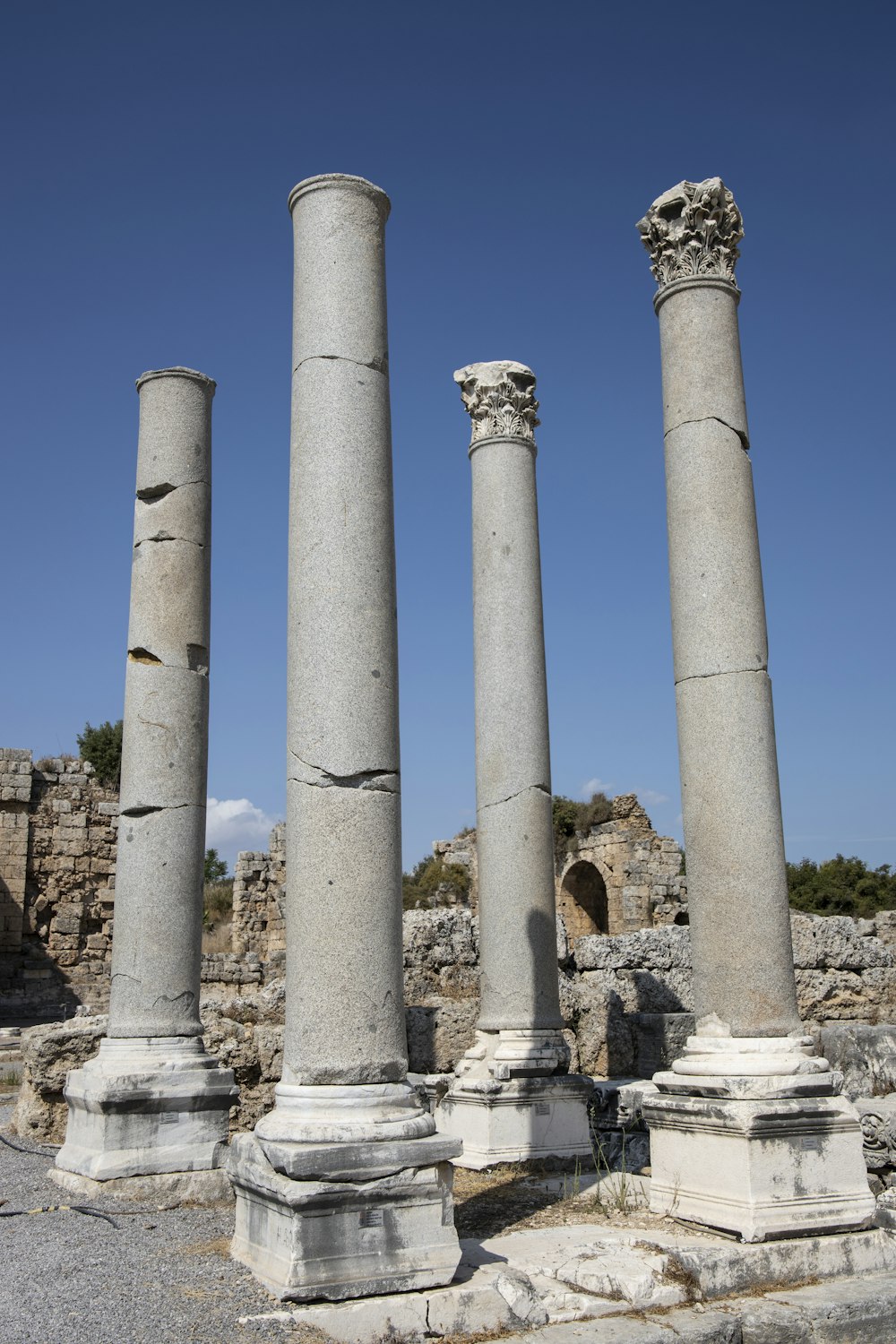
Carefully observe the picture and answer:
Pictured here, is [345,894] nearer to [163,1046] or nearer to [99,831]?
[163,1046]

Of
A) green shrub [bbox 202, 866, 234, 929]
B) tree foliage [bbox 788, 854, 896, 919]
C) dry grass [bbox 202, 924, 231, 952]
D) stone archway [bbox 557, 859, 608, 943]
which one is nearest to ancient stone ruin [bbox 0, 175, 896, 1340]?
dry grass [bbox 202, 924, 231, 952]

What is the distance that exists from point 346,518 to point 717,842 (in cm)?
300

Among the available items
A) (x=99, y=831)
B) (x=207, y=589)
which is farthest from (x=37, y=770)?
(x=207, y=589)

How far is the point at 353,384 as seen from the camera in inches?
260

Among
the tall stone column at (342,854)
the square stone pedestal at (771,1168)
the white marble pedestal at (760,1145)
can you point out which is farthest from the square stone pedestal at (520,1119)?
the tall stone column at (342,854)

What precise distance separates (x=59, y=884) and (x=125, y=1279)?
18030 mm

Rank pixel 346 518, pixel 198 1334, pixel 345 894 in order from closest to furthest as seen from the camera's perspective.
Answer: pixel 198 1334 < pixel 345 894 < pixel 346 518

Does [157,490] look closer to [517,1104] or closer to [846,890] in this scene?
[517,1104]

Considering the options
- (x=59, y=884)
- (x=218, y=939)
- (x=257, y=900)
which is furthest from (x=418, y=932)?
(x=218, y=939)

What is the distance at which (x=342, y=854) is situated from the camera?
19.5ft

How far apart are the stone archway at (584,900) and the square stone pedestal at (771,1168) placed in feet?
76.1

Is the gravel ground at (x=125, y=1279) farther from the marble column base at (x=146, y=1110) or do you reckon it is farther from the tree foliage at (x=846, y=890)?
the tree foliage at (x=846, y=890)

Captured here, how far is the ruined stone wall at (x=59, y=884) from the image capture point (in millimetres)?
21719


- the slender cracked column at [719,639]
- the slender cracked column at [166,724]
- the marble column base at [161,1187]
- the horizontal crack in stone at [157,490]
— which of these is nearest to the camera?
the slender cracked column at [719,639]
